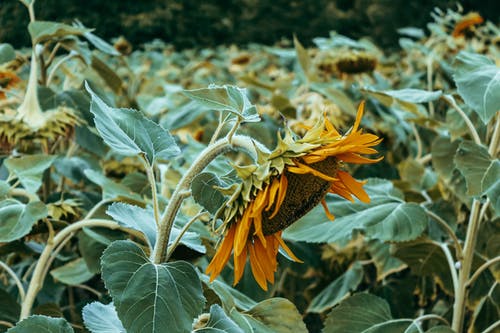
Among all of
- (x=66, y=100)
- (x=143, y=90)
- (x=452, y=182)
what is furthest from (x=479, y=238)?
(x=143, y=90)

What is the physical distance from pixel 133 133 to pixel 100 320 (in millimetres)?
227

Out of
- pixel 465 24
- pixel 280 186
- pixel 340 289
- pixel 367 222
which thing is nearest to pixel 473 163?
pixel 367 222

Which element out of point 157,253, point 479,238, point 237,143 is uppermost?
point 237,143

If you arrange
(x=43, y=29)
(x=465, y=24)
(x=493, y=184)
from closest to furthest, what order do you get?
(x=493, y=184)
(x=43, y=29)
(x=465, y=24)

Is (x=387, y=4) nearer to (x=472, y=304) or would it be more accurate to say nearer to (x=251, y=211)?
(x=472, y=304)

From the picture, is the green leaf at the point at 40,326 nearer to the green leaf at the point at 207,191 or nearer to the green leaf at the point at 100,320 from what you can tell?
the green leaf at the point at 100,320

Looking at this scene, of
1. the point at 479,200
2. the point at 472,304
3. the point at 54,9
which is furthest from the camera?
the point at 54,9

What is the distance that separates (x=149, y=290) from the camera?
35.7 inches

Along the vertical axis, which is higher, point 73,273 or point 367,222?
point 367,222

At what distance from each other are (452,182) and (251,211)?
1.11m

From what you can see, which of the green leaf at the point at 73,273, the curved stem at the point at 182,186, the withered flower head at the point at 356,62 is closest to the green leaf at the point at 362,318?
the green leaf at the point at 73,273

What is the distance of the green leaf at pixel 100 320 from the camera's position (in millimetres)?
955

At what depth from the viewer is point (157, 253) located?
969 mm

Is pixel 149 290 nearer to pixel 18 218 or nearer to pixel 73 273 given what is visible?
pixel 18 218
